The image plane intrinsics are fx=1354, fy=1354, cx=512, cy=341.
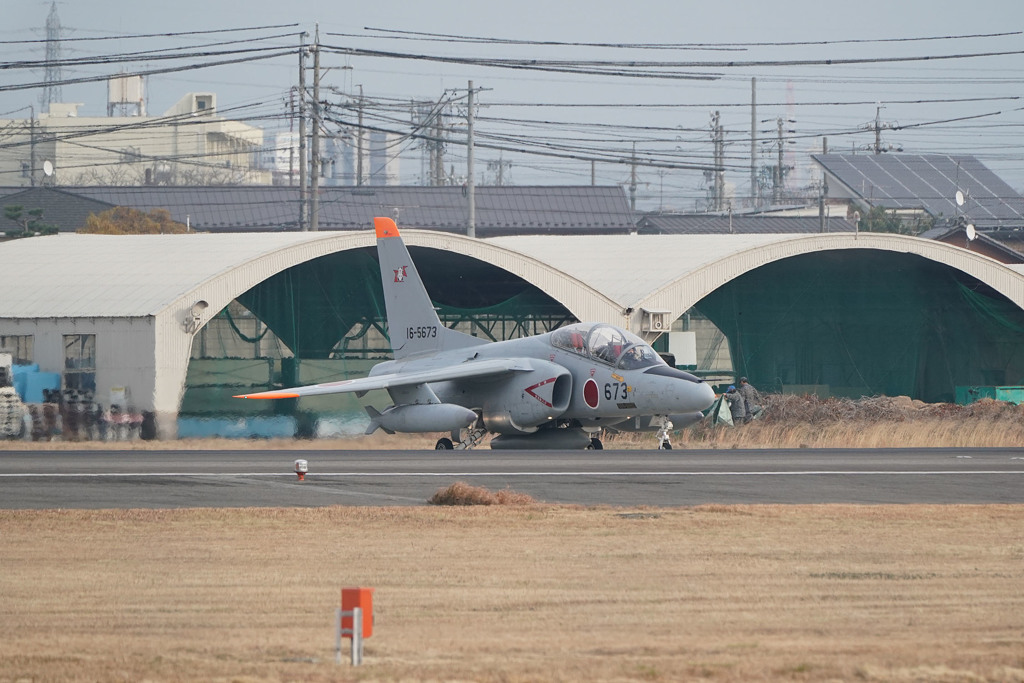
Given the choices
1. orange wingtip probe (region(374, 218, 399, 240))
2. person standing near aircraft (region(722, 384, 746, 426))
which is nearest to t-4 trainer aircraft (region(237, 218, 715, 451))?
orange wingtip probe (region(374, 218, 399, 240))

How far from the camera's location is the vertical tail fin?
31406 mm

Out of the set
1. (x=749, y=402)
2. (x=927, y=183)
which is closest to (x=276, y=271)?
(x=749, y=402)

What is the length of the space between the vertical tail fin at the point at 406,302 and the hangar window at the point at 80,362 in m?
7.48

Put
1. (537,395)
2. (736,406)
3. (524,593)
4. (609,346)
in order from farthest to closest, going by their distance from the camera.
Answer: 1. (736,406)
2. (537,395)
3. (609,346)
4. (524,593)

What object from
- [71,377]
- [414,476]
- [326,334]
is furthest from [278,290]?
[414,476]

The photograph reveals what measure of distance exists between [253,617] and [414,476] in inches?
410

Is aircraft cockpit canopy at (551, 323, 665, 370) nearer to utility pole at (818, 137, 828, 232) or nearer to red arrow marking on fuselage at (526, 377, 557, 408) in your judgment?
red arrow marking on fuselage at (526, 377, 557, 408)

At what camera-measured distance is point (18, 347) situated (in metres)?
34.0

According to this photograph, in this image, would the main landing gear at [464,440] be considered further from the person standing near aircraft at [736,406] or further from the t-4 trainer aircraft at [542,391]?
the person standing near aircraft at [736,406]

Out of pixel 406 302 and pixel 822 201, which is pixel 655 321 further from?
pixel 822 201

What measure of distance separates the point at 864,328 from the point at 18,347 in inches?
962

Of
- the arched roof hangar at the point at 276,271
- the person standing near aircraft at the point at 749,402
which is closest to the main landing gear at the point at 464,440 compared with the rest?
the arched roof hangar at the point at 276,271

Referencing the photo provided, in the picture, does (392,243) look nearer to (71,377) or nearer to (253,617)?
(71,377)

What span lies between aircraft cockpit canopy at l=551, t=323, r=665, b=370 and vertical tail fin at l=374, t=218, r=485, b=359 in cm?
372
